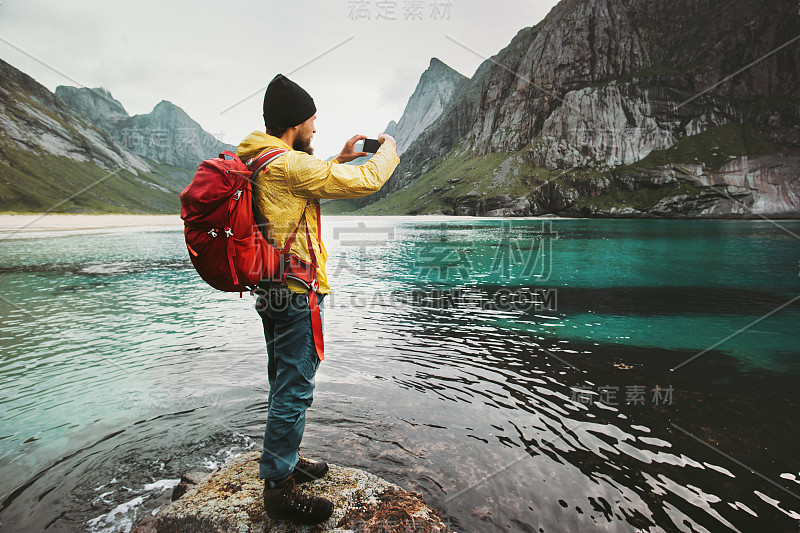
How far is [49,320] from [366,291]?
13.7 metres

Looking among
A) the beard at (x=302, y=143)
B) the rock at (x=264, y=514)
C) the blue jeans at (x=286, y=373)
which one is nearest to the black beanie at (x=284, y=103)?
the beard at (x=302, y=143)

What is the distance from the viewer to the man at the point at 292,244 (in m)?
3.46

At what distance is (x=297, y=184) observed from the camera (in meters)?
3.44

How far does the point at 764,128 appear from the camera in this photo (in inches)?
6127

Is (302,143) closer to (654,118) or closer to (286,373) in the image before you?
(286,373)

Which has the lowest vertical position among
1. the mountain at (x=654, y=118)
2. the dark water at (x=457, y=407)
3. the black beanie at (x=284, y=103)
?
the dark water at (x=457, y=407)

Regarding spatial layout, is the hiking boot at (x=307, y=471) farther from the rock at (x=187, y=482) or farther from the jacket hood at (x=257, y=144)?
the jacket hood at (x=257, y=144)

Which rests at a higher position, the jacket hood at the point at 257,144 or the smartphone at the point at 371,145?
the smartphone at the point at 371,145

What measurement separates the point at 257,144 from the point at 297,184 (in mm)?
613

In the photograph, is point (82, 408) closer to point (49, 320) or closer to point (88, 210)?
point (49, 320)

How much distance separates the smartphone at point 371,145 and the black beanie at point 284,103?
728mm

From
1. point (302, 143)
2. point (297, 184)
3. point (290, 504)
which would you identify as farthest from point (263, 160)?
point (290, 504)

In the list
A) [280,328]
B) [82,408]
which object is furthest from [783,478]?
[82,408]

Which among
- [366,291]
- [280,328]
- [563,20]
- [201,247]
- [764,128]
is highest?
[563,20]
